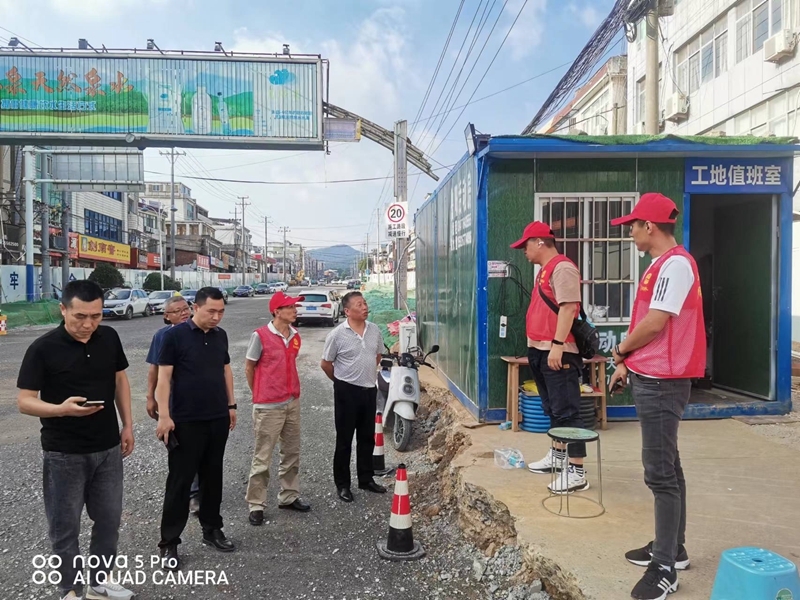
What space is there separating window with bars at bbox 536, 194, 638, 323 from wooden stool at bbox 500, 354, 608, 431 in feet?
1.85

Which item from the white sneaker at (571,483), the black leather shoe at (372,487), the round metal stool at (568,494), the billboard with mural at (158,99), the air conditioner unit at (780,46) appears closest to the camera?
the round metal stool at (568,494)

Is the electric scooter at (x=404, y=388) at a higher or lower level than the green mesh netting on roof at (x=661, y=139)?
lower

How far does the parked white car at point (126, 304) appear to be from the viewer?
24.8 meters

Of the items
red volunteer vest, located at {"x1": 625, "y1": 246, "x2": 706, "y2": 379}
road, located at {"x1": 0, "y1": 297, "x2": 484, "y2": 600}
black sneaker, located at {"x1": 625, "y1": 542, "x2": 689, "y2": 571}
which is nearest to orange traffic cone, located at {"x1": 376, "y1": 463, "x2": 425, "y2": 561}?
road, located at {"x1": 0, "y1": 297, "x2": 484, "y2": 600}

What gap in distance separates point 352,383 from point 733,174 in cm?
466

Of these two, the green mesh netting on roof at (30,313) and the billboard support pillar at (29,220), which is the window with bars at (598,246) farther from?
the billboard support pillar at (29,220)

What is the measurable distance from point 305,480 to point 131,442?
7.78 ft

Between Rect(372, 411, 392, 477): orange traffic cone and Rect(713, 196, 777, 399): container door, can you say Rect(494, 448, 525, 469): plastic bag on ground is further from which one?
Rect(713, 196, 777, 399): container door

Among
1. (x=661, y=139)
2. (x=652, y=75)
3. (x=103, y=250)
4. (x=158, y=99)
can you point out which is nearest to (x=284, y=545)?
(x=661, y=139)

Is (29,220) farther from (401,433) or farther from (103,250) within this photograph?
(401,433)

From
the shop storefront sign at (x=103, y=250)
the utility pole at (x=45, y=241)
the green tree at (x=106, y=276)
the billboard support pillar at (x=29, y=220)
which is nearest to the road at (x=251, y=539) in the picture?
the billboard support pillar at (x=29, y=220)

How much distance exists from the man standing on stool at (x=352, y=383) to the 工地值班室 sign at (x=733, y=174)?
388 cm

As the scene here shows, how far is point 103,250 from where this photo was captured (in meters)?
40.8

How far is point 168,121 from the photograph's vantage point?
2180 cm
